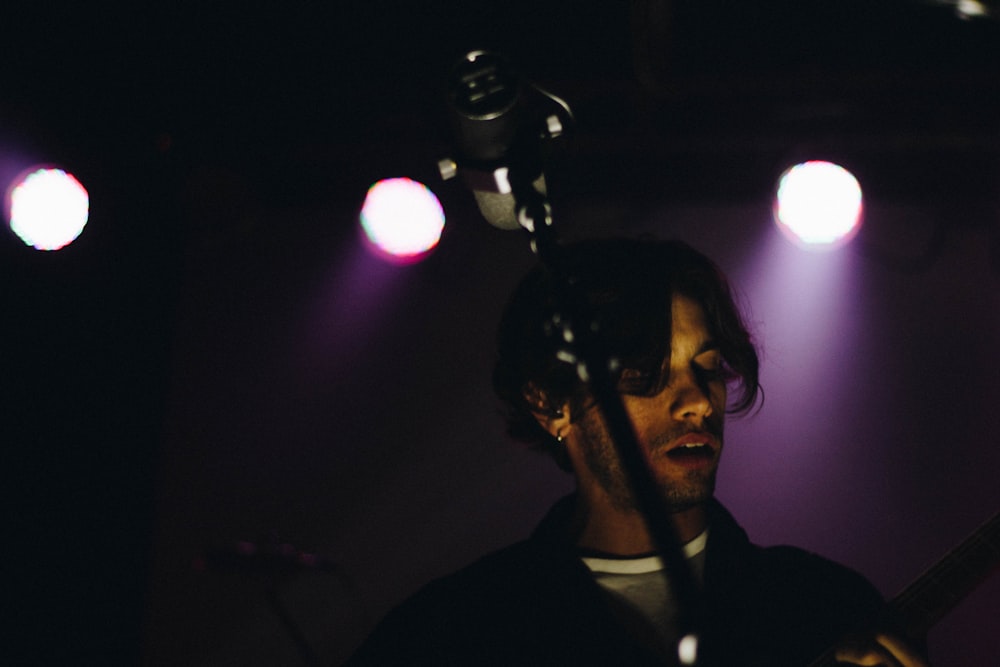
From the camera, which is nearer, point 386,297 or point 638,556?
point 638,556

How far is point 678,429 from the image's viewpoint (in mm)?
2092

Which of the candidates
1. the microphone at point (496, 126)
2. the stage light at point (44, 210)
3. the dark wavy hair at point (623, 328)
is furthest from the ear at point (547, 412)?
the stage light at point (44, 210)

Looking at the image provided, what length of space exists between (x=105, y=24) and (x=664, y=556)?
2304mm

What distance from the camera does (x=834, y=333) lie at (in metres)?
2.62

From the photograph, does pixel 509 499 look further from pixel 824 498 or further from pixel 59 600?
pixel 59 600

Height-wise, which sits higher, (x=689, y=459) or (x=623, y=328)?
(x=623, y=328)

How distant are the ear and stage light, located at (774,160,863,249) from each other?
96 centimetres

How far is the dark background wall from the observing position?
7.72 ft

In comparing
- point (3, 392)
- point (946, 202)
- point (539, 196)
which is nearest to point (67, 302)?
point (3, 392)

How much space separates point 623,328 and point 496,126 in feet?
3.29

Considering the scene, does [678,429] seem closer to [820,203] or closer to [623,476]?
[623,476]

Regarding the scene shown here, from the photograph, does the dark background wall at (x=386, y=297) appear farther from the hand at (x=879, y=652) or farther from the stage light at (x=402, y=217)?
the hand at (x=879, y=652)

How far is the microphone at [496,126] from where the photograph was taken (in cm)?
135

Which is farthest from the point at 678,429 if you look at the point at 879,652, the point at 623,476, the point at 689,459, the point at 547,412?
the point at 879,652
